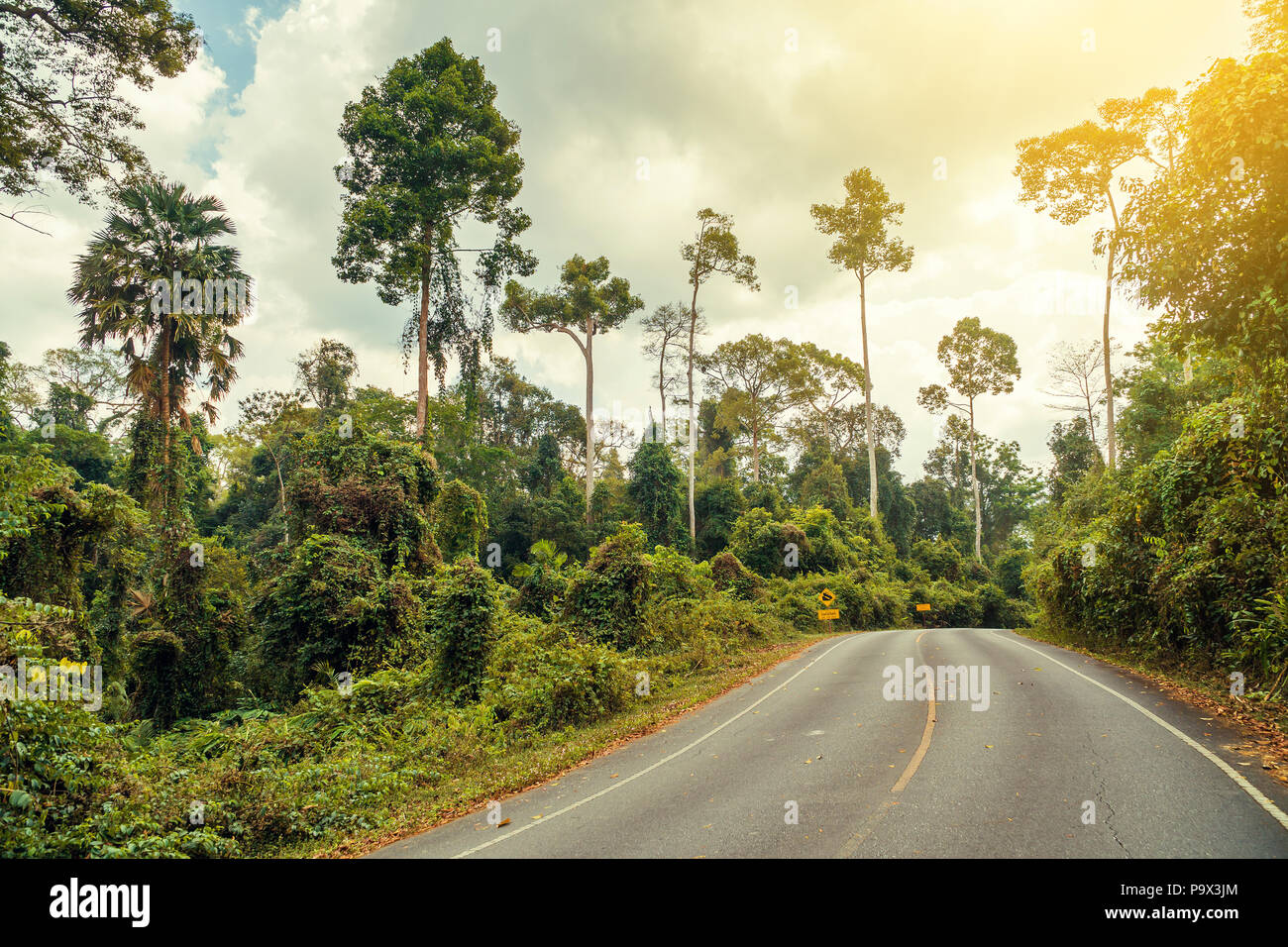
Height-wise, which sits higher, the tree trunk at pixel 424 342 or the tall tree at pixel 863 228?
the tall tree at pixel 863 228

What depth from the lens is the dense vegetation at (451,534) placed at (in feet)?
24.8

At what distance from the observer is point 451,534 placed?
2359cm

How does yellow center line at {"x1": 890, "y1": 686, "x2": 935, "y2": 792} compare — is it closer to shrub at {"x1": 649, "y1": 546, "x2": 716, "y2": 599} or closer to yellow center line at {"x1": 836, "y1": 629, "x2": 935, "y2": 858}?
yellow center line at {"x1": 836, "y1": 629, "x2": 935, "y2": 858}

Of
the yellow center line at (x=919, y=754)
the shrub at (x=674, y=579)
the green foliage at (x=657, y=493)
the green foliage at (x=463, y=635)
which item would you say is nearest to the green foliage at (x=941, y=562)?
the green foliage at (x=657, y=493)

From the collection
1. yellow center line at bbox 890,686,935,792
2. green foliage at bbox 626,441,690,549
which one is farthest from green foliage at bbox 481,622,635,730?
green foliage at bbox 626,441,690,549

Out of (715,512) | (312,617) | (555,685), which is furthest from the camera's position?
(715,512)

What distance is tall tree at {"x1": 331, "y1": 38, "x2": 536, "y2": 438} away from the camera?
74.3 ft

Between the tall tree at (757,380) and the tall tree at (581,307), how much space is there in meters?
10.1

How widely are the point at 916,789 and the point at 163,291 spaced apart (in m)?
22.8

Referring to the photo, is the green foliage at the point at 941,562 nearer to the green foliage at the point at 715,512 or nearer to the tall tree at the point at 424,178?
the green foliage at the point at 715,512

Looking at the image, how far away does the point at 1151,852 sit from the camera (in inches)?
196

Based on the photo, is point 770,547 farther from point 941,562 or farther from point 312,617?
point 312,617

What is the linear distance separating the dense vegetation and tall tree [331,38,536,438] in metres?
0.13

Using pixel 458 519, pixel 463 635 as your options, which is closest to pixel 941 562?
pixel 458 519
